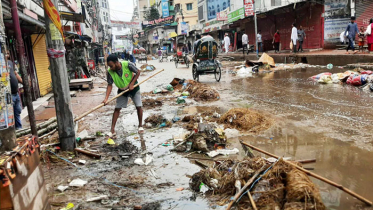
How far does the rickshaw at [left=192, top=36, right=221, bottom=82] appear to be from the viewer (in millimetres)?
12078

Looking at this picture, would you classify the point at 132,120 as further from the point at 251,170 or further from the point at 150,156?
the point at 251,170

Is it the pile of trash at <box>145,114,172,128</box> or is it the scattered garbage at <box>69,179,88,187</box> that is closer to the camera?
the scattered garbage at <box>69,179,88,187</box>

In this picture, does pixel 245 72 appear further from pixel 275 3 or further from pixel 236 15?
pixel 275 3

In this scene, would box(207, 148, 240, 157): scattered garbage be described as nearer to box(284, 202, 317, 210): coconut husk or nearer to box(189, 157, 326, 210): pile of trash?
box(189, 157, 326, 210): pile of trash

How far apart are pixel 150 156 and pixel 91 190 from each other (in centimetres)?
117

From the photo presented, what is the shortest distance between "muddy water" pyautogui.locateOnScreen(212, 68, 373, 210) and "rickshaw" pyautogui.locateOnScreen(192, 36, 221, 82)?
3380 mm

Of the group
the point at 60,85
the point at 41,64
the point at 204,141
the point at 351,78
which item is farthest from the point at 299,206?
the point at 41,64

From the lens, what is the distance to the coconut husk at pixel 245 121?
5.66 meters

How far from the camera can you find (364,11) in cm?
1745

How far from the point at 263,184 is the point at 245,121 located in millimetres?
2900

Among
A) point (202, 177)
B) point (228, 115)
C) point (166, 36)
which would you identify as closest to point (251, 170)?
point (202, 177)

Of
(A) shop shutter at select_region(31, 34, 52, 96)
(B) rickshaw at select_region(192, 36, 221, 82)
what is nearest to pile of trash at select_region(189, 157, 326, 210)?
(B) rickshaw at select_region(192, 36, 221, 82)

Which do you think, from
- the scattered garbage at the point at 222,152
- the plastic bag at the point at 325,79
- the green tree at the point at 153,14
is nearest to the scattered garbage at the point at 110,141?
the scattered garbage at the point at 222,152

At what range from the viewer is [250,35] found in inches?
1245
